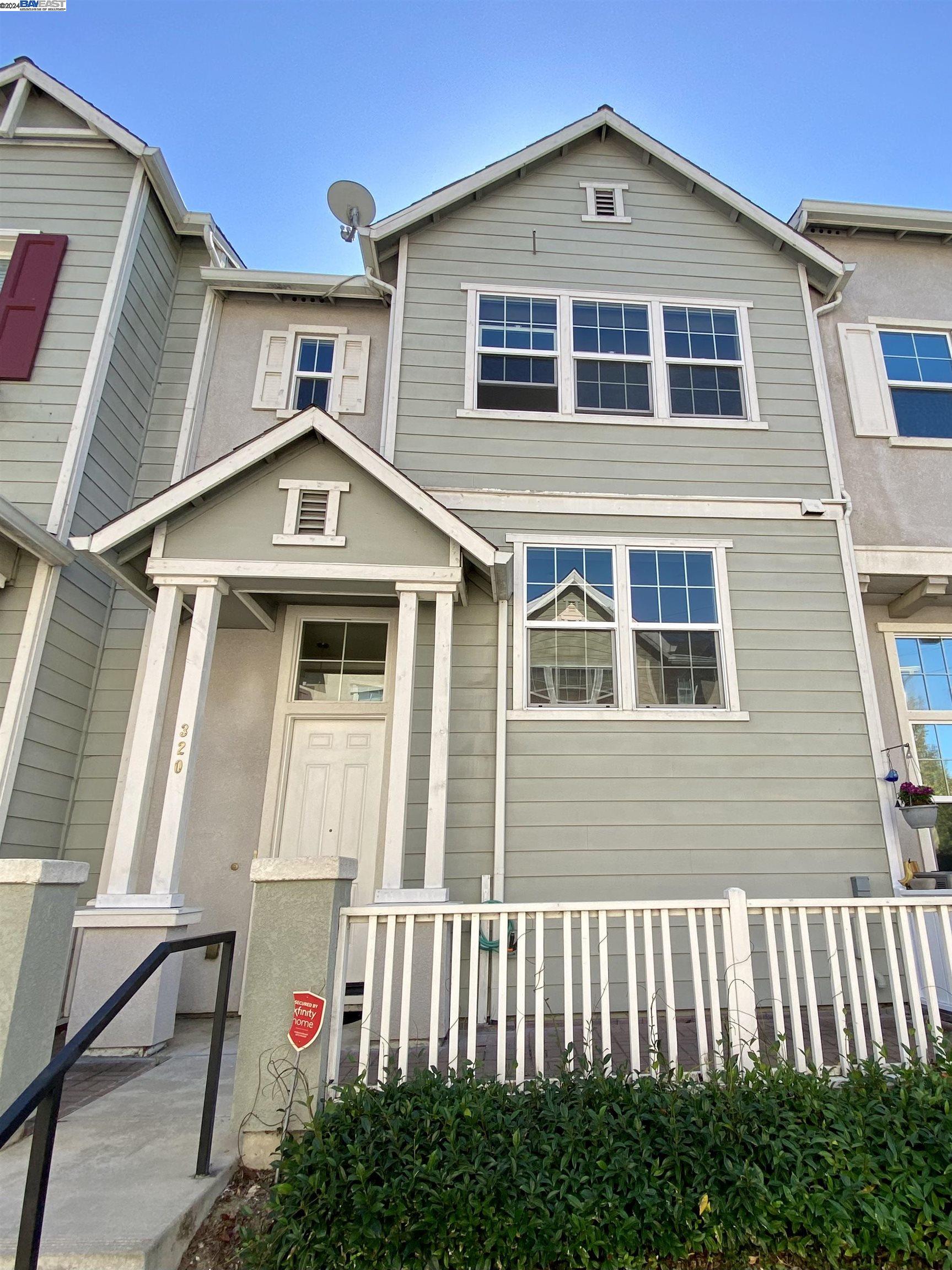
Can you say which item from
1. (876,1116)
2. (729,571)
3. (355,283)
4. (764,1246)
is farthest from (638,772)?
(355,283)

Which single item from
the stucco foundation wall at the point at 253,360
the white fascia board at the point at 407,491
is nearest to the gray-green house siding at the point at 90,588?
the stucco foundation wall at the point at 253,360

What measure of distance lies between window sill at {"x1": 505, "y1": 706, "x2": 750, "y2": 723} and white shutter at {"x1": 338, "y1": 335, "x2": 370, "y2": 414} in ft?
12.5

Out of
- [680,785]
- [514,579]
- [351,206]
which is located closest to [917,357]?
[514,579]

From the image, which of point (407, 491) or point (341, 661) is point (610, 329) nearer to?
point (407, 491)

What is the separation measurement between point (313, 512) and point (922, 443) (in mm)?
6260

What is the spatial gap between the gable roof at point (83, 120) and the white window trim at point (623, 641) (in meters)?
5.40

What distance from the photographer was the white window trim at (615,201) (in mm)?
7168

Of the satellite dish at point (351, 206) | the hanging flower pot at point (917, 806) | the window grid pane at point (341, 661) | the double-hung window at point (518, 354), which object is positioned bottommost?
the hanging flower pot at point (917, 806)

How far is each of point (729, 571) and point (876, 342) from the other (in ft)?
11.8

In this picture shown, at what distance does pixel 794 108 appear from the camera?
955 centimetres

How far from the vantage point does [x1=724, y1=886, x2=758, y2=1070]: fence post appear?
10.1 ft

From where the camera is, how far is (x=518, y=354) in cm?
669

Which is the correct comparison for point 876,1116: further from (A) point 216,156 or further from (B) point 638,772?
(A) point 216,156

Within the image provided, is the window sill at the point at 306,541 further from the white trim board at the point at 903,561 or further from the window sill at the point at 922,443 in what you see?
the window sill at the point at 922,443
